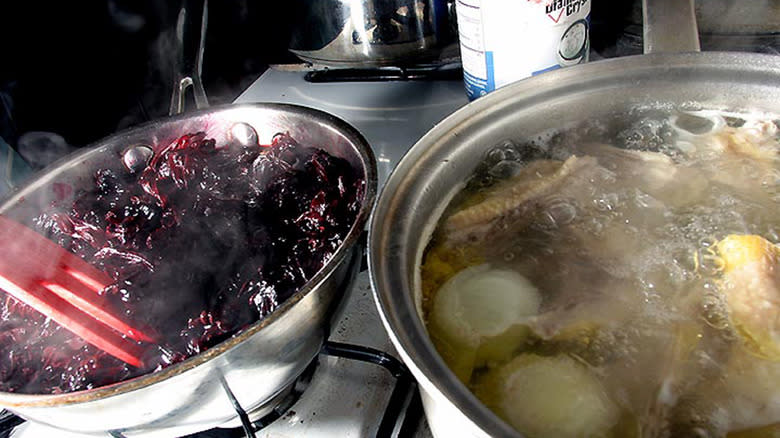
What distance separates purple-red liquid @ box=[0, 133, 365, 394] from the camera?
0.92 m

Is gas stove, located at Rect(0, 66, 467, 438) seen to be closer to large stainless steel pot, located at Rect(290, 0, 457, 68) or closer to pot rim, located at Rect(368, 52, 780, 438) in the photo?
pot rim, located at Rect(368, 52, 780, 438)

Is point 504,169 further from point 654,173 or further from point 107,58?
point 107,58

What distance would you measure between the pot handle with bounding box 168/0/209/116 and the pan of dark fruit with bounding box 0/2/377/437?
0.23m

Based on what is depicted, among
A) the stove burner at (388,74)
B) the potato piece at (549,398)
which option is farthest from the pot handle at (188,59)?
the potato piece at (549,398)

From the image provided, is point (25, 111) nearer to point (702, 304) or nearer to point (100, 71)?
point (100, 71)

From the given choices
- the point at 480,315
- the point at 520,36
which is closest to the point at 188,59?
the point at 520,36

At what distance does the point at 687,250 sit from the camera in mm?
891

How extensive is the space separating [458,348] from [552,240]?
0.93 ft

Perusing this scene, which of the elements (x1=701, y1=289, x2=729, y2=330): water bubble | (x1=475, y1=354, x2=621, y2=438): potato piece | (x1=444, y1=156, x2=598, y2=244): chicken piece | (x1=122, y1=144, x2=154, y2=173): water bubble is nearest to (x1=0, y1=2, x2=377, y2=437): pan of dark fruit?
(x1=122, y1=144, x2=154, y2=173): water bubble

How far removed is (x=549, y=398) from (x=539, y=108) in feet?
1.90

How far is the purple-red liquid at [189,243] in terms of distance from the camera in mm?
916

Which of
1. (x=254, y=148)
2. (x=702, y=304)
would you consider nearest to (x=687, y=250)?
(x=702, y=304)

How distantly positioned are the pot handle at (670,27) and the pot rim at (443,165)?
10 cm

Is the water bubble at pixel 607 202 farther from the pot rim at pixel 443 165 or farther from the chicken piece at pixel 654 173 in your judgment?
the pot rim at pixel 443 165
